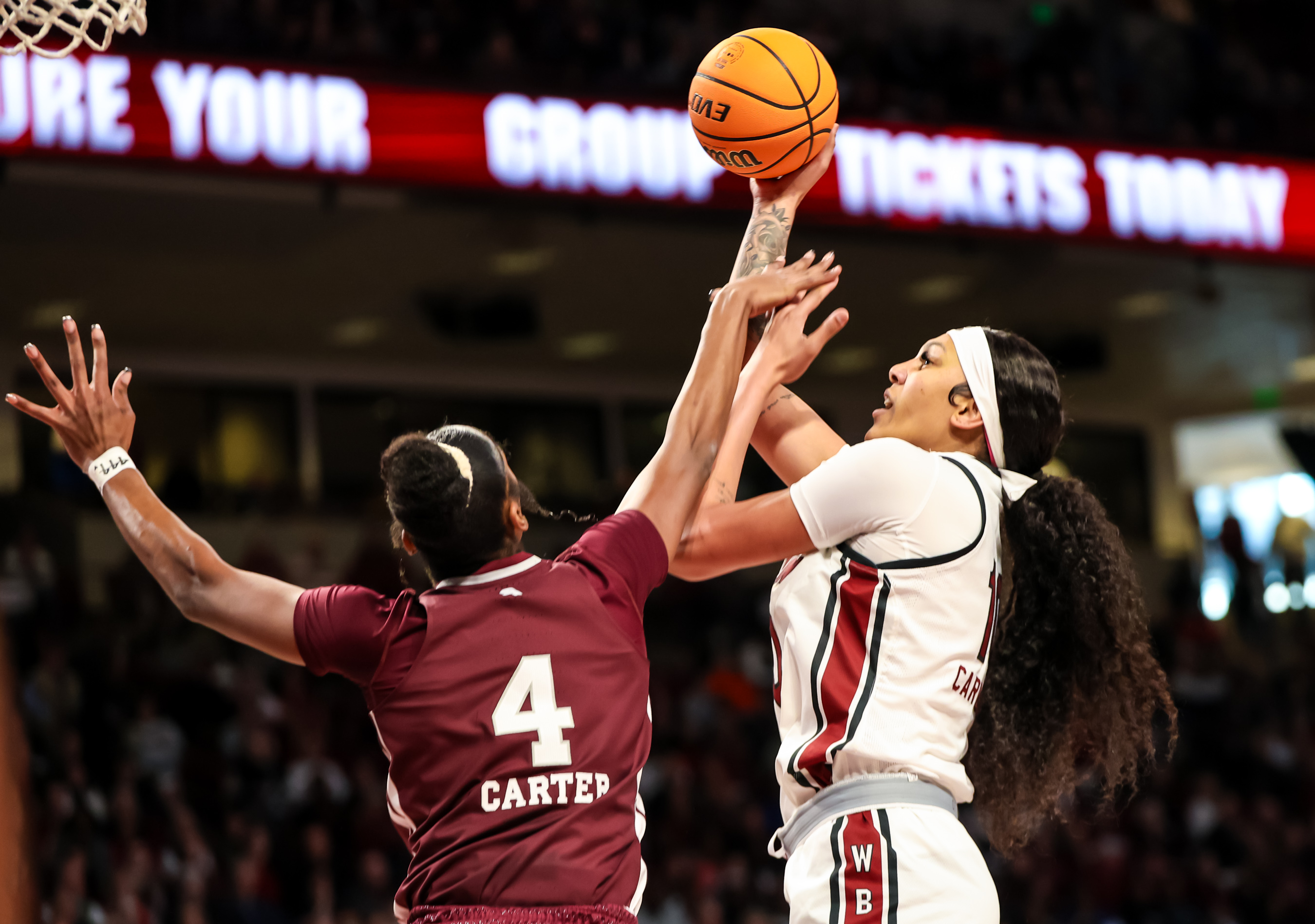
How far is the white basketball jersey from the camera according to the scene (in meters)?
3.18

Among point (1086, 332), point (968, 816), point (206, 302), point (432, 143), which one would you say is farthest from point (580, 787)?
point (1086, 332)

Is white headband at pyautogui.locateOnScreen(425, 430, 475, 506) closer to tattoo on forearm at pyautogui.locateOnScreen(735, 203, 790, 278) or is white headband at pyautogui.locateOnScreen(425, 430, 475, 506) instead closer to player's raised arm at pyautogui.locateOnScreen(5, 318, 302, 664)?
player's raised arm at pyautogui.locateOnScreen(5, 318, 302, 664)

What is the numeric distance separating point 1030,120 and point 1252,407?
8.11 meters

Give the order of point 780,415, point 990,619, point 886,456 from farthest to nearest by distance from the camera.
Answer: point 780,415 < point 990,619 < point 886,456

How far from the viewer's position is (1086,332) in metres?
16.0

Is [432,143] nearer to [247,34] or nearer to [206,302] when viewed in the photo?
[247,34]

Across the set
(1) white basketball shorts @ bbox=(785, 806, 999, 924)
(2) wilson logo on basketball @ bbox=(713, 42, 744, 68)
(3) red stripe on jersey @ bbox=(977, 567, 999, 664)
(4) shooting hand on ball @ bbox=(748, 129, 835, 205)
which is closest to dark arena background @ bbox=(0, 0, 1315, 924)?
(2) wilson logo on basketball @ bbox=(713, 42, 744, 68)

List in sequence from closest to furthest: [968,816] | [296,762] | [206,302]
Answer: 1. [296,762]
2. [968,816]
3. [206,302]

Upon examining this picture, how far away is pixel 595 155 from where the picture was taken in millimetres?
9859

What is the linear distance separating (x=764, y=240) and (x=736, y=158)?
10.4 inches

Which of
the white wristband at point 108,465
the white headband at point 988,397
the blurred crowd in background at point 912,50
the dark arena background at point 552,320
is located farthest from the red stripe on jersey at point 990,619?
the blurred crowd in background at point 912,50

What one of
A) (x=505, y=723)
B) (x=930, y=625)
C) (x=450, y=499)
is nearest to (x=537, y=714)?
(x=505, y=723)

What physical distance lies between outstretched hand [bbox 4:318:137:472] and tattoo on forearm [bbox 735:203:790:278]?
1.34 m

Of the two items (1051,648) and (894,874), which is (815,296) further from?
(894,874)
